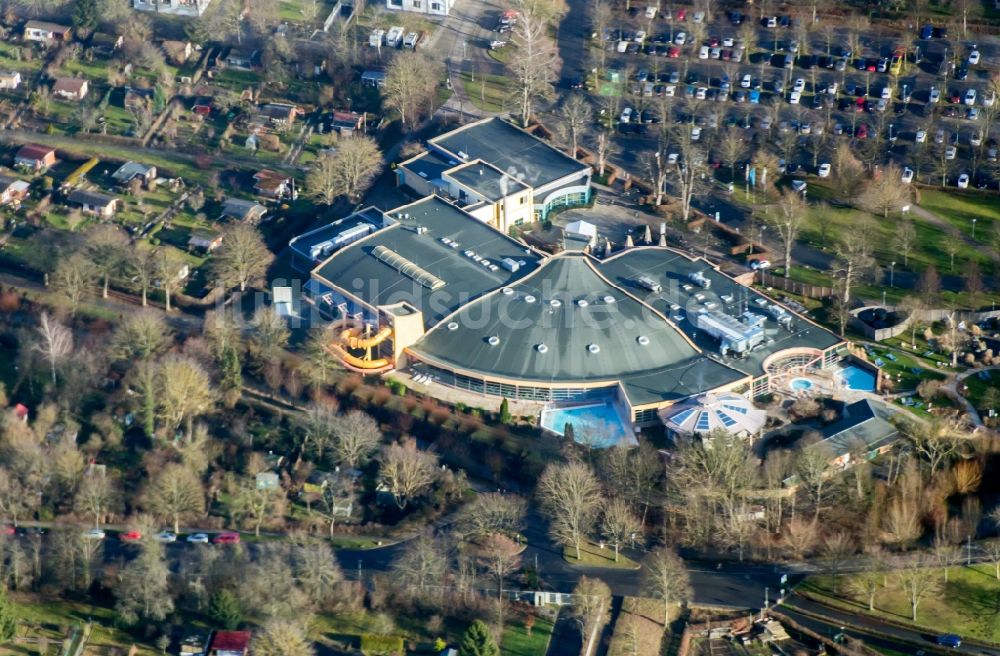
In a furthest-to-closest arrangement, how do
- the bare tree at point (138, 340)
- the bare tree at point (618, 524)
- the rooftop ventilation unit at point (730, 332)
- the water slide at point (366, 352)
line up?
the water slide at point (366, 352) < the bare tree at point (138, 340) < the rooftop ventilation unit at point (730, 332) < the bare tree at point (618, 524)

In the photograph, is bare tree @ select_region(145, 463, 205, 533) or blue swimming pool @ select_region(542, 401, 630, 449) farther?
blue swimming pool @ select_region(542, 401, 630, 449)

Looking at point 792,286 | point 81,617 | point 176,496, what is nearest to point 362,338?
point 176,496

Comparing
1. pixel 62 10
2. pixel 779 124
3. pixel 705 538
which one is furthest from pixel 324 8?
pixel 705 538

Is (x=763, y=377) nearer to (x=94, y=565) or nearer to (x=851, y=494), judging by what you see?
(x=851, y=494)

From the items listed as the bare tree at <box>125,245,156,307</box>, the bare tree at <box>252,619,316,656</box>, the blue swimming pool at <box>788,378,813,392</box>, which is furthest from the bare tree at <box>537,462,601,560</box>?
the bare tree at <box>125,245,156,307</box>

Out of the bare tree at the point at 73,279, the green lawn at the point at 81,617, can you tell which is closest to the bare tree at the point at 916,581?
the green lawn at the point at 81,617

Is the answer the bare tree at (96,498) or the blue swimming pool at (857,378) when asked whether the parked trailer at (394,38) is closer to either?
the blue swimming pool at (857,378)

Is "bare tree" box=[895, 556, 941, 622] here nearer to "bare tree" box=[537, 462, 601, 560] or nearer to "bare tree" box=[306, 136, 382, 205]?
"bare tree" box=[537, 462, 601, 560]
